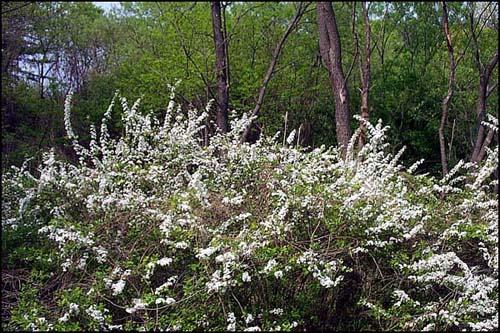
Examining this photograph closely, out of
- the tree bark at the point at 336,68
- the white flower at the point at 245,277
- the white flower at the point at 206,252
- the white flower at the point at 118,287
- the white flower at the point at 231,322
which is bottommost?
the white flower at the point at 231,322

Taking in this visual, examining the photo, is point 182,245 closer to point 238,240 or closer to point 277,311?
point 238,240

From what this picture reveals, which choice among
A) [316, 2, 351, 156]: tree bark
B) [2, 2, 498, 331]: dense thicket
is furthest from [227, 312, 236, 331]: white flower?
[316, 2, 351, 156]: tree bark

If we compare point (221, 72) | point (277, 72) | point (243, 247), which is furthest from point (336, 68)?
point (243, 247)

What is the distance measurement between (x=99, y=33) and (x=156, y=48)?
459 cm

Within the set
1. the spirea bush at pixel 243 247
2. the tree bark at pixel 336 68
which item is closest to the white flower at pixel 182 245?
the spirea bush at pixel 243 247

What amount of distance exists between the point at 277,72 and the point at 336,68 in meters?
4.57

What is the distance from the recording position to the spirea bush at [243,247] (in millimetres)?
3354

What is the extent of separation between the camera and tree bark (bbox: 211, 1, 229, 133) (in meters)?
8.80

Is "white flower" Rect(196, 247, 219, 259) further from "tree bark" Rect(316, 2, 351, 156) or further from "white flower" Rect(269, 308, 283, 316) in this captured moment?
"tree bark" Rect(316, 2, 351, 156)

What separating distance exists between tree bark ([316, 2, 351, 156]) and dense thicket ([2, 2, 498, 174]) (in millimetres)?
3407

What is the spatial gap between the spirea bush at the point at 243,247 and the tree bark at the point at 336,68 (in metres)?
3.38

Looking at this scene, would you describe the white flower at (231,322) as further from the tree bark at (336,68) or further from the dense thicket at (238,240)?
the tree bark at (336,68)

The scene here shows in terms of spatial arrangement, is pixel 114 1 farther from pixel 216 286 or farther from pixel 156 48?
pixel 216 286

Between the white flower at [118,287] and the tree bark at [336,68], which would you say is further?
the tree bark at [336,68]
